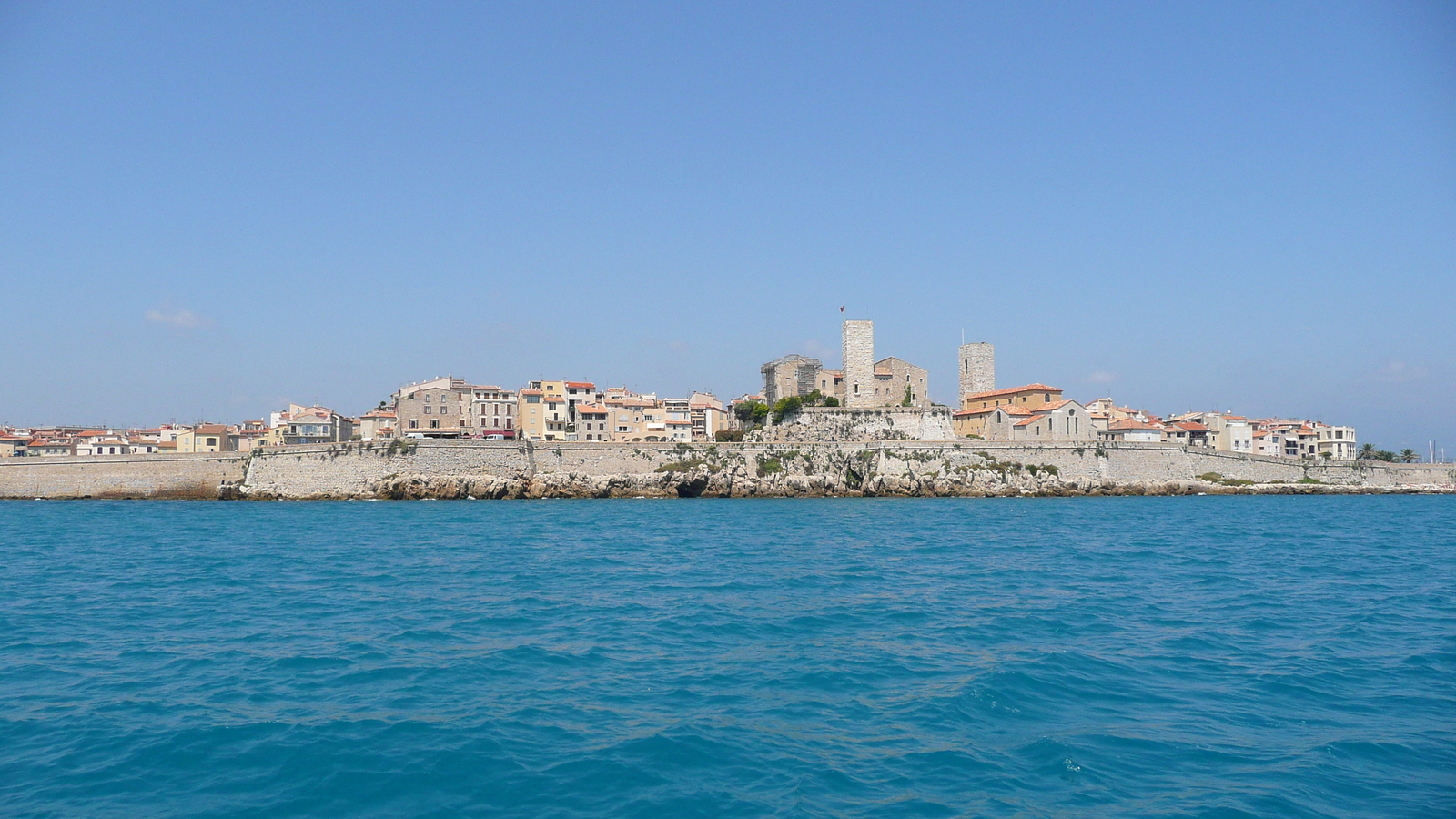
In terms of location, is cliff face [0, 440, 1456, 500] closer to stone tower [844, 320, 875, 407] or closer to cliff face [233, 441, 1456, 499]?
cliff face [233, 441, 1456, 499]

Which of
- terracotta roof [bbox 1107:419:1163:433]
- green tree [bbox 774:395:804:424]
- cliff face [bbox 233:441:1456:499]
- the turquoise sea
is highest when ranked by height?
green tree [bbox 774:395:804:424]

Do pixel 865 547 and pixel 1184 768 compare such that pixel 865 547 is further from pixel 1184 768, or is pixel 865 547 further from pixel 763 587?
pixel 1184 768

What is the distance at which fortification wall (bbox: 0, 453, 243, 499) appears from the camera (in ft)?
172

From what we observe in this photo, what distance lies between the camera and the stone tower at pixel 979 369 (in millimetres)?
73938

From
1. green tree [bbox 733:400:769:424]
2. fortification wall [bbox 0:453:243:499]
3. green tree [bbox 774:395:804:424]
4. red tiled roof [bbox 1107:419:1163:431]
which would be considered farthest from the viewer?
green tree [bbox 733:400:769:424]

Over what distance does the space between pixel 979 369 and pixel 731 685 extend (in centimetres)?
6712

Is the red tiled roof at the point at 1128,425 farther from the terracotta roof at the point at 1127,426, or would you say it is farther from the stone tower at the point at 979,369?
the stone tower at the point at 979,369

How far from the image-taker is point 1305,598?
56.2 ft

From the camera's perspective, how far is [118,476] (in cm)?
5294

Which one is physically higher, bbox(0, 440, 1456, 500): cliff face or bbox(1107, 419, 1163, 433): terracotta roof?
bbox(1107, 419, 1163, 433): terracotta roof

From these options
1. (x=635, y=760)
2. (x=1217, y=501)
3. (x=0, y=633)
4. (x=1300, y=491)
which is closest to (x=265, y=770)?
(x=635, y=760)

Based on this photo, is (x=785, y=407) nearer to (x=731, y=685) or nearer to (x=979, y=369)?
(x=979, y=369)

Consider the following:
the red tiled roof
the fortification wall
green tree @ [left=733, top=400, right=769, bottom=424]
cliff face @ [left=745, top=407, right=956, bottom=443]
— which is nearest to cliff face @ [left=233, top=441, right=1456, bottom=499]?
the fortification wall

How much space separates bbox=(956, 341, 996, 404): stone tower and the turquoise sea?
1985 inches
